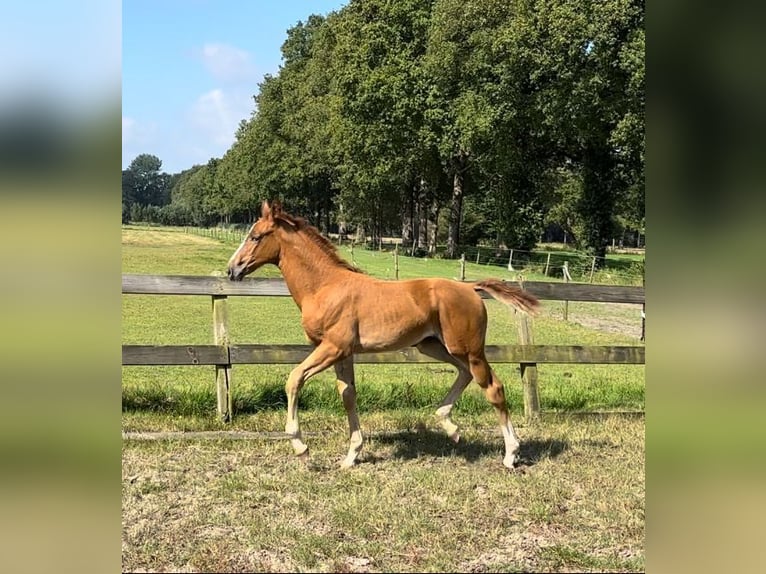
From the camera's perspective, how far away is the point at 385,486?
421cm

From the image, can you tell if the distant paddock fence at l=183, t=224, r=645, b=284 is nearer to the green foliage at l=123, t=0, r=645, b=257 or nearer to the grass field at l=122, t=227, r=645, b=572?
the green foliage at l=123, t=0, r=645, b=257

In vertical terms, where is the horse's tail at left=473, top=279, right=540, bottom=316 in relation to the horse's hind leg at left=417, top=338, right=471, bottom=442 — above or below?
above

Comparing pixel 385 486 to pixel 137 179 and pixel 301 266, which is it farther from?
pixel 137 179

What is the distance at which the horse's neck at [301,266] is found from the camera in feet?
15.7

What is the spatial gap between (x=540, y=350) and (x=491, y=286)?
139cm

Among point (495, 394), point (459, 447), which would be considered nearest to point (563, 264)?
point (459, 447)

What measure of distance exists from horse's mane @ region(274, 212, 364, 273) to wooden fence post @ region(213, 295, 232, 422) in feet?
4.54

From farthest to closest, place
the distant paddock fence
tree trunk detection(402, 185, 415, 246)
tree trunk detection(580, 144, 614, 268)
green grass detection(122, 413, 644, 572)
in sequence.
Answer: tree trunk detection(402, 185, 415, 246), tree trunk detection(580, 144, 614, 268), the distant paddock fence, green grass detection(122, 413, 644, 572)

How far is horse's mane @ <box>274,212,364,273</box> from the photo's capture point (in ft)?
15.6

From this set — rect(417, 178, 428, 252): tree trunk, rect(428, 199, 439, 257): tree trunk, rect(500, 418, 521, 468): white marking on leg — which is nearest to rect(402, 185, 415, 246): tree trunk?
rect(417, 178, 428, 252): tree trunk

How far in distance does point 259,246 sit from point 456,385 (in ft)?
6.80

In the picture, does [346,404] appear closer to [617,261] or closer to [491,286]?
[491,286]

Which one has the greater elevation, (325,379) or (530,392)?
(530,392)

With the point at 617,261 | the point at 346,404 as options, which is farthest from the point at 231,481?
the point at 617,261
